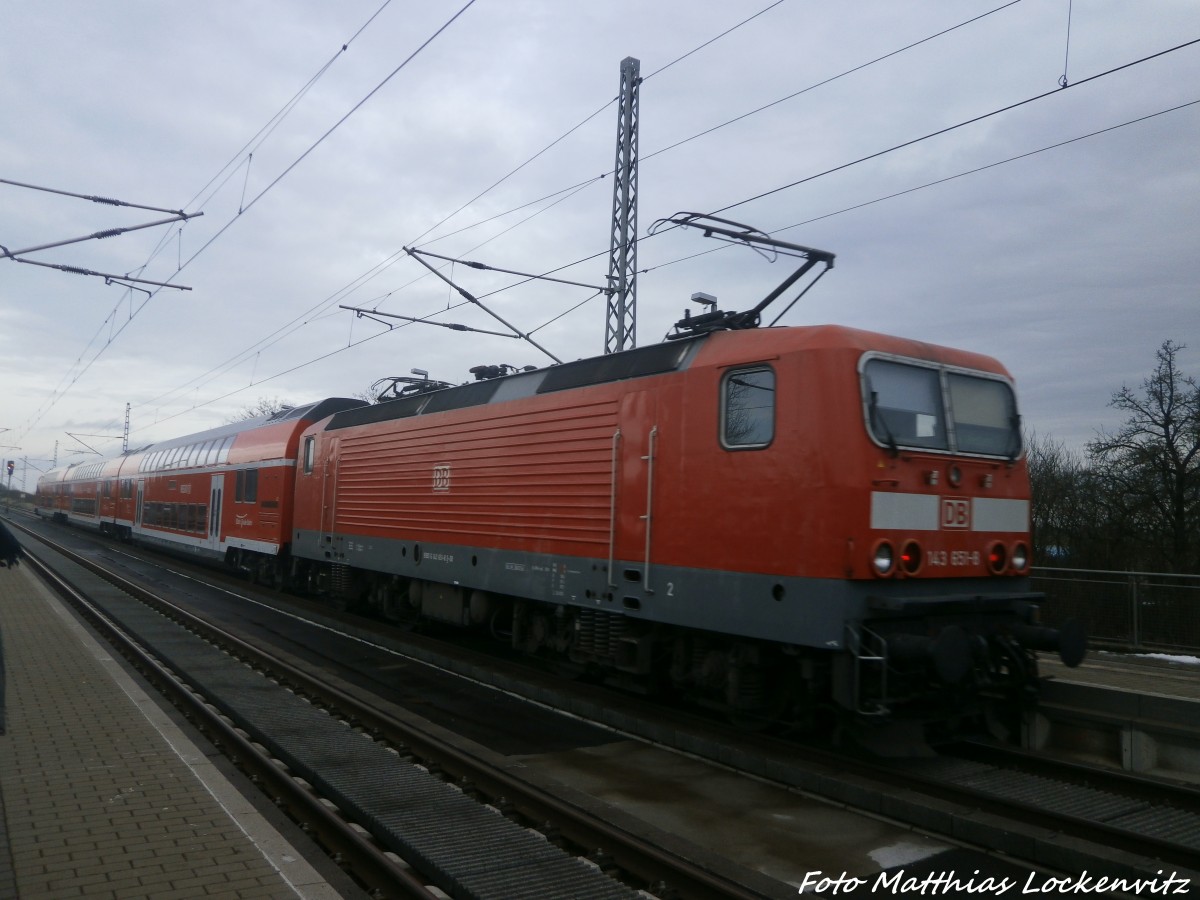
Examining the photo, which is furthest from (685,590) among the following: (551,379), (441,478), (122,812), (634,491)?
→ (441,478)

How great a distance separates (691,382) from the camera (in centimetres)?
806

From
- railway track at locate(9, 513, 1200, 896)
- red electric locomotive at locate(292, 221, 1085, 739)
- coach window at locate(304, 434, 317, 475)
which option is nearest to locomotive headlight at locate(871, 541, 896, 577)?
red electric locomotive at locate(292, 221, 1085, 739)

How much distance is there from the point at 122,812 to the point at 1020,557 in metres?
7.14

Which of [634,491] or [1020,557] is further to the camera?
[634,491]

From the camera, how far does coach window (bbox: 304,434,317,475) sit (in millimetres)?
16891

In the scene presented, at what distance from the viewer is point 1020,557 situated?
7777 mm

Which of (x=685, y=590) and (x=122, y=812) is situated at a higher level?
(x=685, y=590)

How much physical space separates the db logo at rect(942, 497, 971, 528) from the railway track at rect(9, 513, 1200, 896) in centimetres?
187

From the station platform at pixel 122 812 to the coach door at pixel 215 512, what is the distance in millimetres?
13724

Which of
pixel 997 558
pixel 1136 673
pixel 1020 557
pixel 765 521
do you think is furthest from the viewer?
pixel 1136 673

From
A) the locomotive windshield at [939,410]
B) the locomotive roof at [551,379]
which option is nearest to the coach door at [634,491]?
the locomotive roof at [551,379]

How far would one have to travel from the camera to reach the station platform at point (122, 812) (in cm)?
455

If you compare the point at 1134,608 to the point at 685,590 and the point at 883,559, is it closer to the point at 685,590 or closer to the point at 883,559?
the point at 883,559

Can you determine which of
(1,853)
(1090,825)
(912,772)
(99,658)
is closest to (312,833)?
(1,853)
